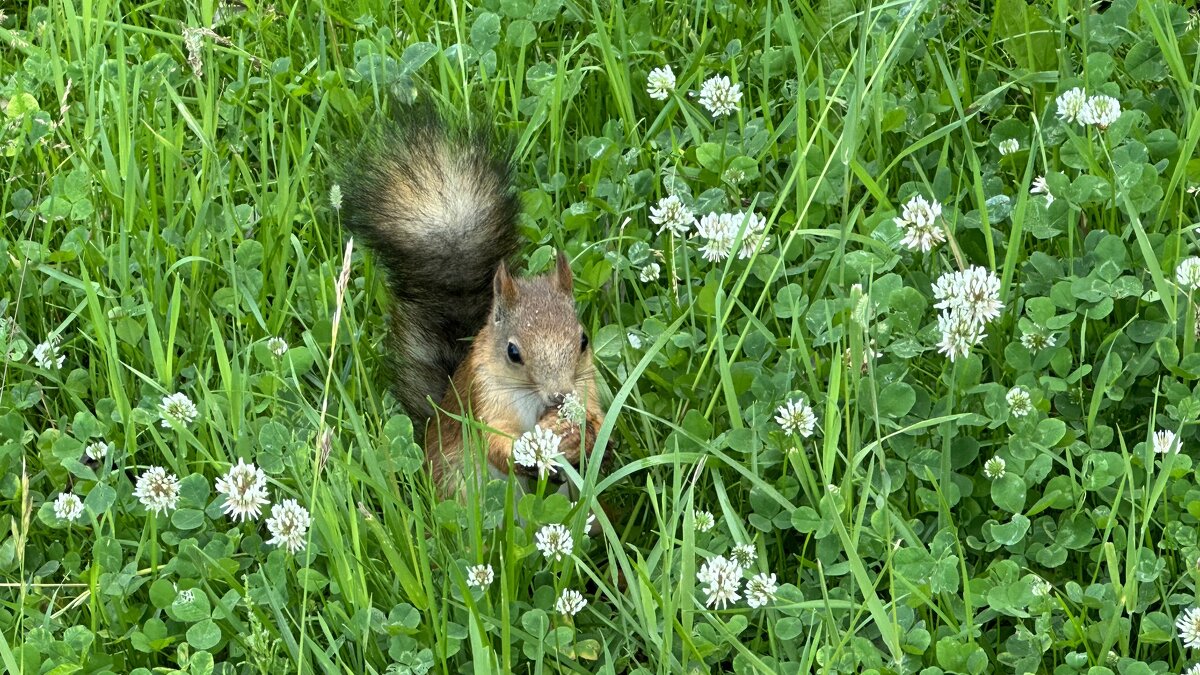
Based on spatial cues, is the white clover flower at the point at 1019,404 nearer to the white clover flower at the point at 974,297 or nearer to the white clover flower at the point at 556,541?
the white clover flower at the point at 974,297

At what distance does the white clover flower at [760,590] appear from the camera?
2.32 metres

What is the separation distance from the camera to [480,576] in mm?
2324

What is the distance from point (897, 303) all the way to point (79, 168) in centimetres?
177

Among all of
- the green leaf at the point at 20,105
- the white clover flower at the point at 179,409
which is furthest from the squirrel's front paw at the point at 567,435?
the green leaf at the point at 20,105

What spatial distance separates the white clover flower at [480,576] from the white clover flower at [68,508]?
67 centimetres

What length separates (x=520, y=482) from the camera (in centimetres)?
293

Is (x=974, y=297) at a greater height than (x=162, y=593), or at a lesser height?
greater

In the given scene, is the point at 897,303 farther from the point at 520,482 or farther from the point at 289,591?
the point at 289,591

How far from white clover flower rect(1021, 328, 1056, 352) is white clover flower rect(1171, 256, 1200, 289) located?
216mm

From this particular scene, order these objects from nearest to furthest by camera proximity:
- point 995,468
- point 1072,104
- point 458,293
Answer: point 995,468
point 1072,104
point 458,293

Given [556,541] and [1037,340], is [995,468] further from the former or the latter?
[556,541]

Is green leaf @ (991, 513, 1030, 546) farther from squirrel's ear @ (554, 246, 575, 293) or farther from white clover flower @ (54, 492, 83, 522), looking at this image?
white clover flower @ (54, 492, 83, 522)

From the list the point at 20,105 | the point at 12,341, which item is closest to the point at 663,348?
the point at 12,341

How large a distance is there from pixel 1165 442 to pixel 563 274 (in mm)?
1072
